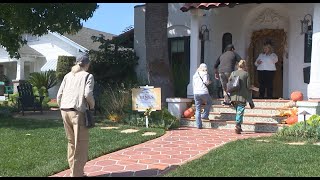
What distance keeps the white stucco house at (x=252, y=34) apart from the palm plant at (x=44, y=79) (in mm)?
11362

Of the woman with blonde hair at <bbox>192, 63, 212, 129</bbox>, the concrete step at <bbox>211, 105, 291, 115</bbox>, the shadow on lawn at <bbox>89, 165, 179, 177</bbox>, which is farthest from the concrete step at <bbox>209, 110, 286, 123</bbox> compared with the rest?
the shadow on lawn at <bbox>89, 165, 179, 177</bbox>

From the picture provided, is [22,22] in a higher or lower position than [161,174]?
higher

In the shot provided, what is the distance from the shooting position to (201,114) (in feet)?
36.7

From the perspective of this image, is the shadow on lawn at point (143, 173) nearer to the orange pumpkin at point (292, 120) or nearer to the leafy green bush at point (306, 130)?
the leafy green bush at point (306, 130)

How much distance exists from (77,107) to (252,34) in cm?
1026

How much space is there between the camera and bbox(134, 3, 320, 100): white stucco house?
13070 mm

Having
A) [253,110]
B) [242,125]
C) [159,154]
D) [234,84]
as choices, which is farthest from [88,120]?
[253,110]

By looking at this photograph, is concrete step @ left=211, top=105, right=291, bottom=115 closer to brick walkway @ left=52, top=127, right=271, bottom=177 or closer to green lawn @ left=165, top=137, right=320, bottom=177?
brick walkway @ left=52, top=127, right=271, bottom=177

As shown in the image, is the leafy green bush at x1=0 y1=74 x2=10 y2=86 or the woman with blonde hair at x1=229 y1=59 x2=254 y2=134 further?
the leafy green bush at x1=0 y1=74 x2=10 y2=86

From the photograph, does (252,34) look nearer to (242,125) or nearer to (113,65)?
(242,125)

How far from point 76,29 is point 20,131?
524 centimetres

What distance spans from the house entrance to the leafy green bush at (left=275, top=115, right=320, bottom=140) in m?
4.88

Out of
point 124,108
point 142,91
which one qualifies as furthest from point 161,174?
point 124,108

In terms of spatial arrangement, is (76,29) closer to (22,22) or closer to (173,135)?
(22,22)
